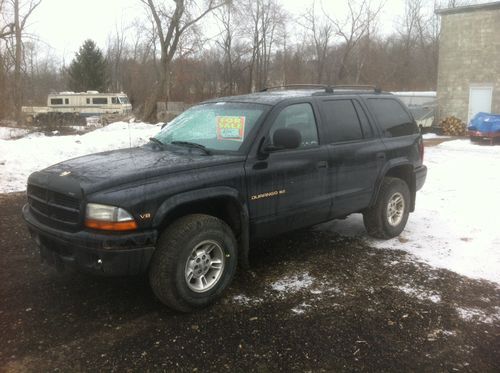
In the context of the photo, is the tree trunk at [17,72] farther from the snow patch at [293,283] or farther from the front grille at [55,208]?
the snow patch at [293,283]

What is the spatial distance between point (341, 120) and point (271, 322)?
8.03 ft

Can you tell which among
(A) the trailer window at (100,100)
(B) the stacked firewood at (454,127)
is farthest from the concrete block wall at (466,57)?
(A) the trailer window at (100,100)

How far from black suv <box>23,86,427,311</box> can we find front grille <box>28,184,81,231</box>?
1cm

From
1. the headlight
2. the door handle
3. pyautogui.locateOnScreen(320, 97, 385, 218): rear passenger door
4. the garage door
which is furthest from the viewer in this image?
the garage door

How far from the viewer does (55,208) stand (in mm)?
3648

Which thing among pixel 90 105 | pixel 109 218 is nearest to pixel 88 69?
pixel 90 105

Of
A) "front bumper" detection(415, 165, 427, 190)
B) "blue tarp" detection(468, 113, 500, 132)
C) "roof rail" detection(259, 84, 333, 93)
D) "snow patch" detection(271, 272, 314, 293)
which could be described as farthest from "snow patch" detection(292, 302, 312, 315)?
"blue tarp" detection(468, 113, 500, 132)

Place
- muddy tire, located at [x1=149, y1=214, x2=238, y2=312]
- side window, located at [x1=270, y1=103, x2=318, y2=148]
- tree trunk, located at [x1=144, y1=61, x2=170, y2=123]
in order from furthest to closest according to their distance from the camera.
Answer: tree trunk, located at [x1=144, y1=61, x2=170, y2=123] < side window, located at [x1=270, y1=103, x2=318, y2=148] < muddy tire, located at [x1=149, y1=214, x2=238, y2=312]

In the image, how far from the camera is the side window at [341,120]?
16.1ft

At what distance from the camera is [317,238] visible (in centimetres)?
587

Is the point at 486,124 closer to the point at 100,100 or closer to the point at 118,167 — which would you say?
the point at 118,167

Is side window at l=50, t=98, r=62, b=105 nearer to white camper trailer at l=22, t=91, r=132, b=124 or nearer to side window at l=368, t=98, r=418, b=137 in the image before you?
white camper trailer at l=22, t=91, r=132, b=124

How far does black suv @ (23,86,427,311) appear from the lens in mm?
3428

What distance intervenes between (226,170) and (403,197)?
116 inches
